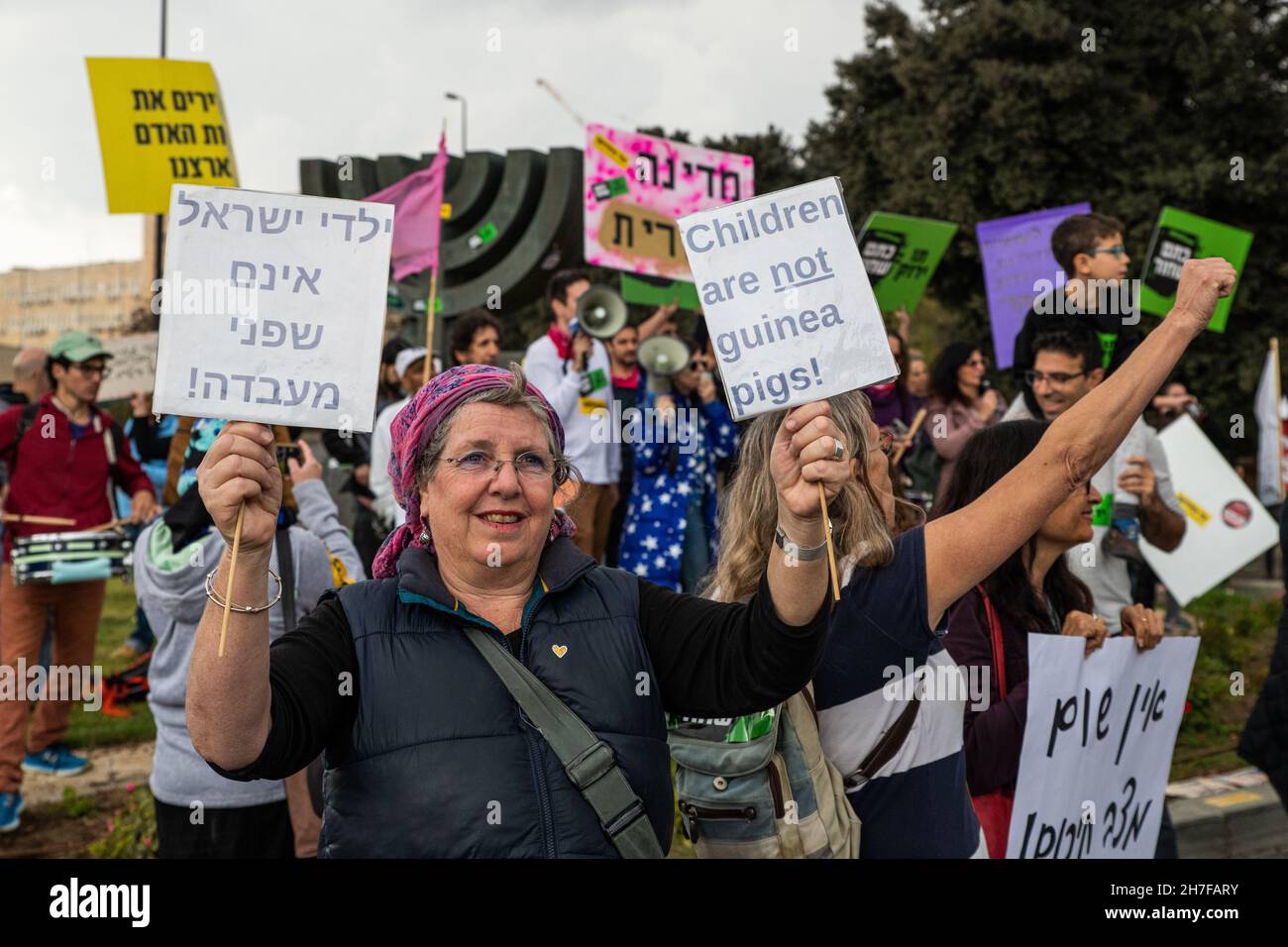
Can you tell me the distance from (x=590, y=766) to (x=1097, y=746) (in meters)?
1.64

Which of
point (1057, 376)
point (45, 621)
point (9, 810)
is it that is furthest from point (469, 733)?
point (45, 621)

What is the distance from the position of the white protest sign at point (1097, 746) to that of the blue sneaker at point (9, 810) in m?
4.71

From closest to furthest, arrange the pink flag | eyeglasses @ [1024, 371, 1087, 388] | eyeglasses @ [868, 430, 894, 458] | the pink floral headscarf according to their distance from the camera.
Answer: the pink floral headscarf, eyeglasses @ [868, 430, 894, 458], eyeglasses @ [1024, 371, 1087, 388], the pink flag

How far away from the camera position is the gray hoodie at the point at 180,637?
12.4 ft

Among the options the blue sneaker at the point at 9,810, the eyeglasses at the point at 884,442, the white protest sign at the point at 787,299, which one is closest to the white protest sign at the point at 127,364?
the blue sneaker at the point at 9,810

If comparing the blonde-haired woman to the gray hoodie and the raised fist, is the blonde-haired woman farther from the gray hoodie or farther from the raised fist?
the gray hoodie

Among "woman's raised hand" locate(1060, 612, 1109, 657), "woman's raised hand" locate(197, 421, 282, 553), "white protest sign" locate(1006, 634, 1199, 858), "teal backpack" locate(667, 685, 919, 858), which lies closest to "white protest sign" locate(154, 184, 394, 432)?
"woman's raised hand" locate(197, 421, 282, 553)

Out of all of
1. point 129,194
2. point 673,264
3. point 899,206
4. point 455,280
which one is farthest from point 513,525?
point 899,206

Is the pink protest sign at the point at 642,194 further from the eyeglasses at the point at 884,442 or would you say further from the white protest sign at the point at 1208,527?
the eyeglasses at the point at 884,442

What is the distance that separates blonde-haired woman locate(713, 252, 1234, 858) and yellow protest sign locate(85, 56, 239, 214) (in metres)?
5.46

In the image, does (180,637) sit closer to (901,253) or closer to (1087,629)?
(1087,629)

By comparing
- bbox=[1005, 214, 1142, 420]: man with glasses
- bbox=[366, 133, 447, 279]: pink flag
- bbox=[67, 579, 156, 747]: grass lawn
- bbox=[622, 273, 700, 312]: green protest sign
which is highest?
bbox=[366, 133, 447, 279]: pink flag

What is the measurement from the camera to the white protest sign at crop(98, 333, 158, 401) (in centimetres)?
1103
